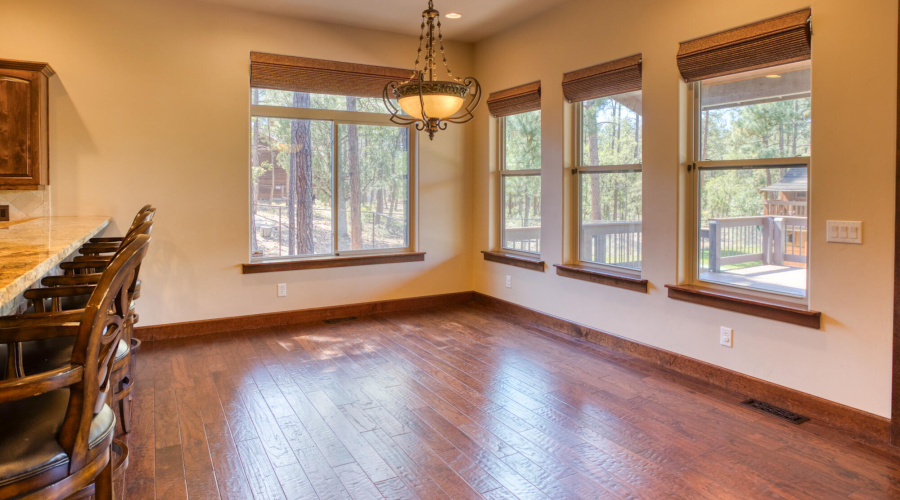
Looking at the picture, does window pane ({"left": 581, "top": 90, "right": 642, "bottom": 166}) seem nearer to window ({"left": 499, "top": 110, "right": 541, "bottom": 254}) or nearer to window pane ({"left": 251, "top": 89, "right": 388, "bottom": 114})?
window ({"left": 499, "top": 110, "right": 541, "bottom": 254})

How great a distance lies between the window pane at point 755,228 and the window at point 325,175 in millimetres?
2971

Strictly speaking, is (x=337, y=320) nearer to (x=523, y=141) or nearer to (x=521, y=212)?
(x=521, y=212)

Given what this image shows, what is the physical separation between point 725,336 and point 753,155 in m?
1.13

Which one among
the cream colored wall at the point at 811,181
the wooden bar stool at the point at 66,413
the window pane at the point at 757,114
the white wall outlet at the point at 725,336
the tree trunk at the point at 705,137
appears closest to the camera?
the wooden bar stool at the point at 66,413

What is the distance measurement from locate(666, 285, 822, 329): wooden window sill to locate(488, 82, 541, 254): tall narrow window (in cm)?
172

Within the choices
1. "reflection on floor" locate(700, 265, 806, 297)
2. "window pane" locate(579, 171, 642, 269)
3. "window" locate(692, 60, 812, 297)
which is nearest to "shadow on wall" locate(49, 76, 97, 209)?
"window pane" locate(579, 171, 642, 269)

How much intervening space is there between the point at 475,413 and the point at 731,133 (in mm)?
2346

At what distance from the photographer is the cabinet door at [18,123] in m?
3.79

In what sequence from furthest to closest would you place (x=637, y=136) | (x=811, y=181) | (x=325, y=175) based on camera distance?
1. (x=325, y=175)
2. (x=637, y=136)
3. (x=811, y=181)

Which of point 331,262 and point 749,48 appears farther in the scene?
point 331,262

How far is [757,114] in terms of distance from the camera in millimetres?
3348

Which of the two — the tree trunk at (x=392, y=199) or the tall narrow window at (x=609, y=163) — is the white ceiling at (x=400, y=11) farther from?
the tree trunk at (x=392, y=199)

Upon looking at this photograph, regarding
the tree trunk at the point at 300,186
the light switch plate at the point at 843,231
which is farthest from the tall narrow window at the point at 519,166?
the light switch plate at the point at 843,231

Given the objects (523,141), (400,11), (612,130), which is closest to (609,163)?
(612,130)
